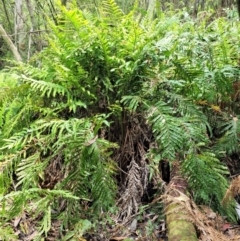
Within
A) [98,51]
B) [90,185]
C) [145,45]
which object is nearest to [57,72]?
[98,51]

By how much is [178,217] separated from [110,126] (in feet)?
2.87

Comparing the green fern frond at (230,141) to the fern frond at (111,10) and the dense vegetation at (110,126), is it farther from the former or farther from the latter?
the fern frond at (111,10)

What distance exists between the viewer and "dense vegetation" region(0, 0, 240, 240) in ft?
6.52

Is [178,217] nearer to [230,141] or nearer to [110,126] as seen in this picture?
[230,141]

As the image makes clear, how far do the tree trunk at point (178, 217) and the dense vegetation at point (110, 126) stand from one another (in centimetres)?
12

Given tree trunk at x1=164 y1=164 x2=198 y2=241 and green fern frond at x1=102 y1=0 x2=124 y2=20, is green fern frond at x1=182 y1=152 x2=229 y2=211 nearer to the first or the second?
tree trunk at x1=164 y1=164 x2=198 y2=241

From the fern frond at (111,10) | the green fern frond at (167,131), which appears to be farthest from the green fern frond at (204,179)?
the fern frond at (111,10)

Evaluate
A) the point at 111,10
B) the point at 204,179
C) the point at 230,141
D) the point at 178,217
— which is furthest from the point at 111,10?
the point at 178,217

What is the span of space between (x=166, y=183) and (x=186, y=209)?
0.45 metres

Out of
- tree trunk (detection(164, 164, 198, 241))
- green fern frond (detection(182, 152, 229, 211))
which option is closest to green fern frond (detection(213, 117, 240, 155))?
green fern frond (detection(182, 152, 229, 211))

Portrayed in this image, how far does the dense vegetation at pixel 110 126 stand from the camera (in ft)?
6.52

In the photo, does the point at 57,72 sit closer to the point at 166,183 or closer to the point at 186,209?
the point at 166,183

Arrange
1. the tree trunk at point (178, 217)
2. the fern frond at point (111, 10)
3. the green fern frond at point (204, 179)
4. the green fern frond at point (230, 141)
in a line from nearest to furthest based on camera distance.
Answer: the tree trunk at point (178, 217), the green fern frond at point (204, 179), the green fern frond at point (230, 141), the fern frond at point (111, 10)

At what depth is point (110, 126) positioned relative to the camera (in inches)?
96.2
